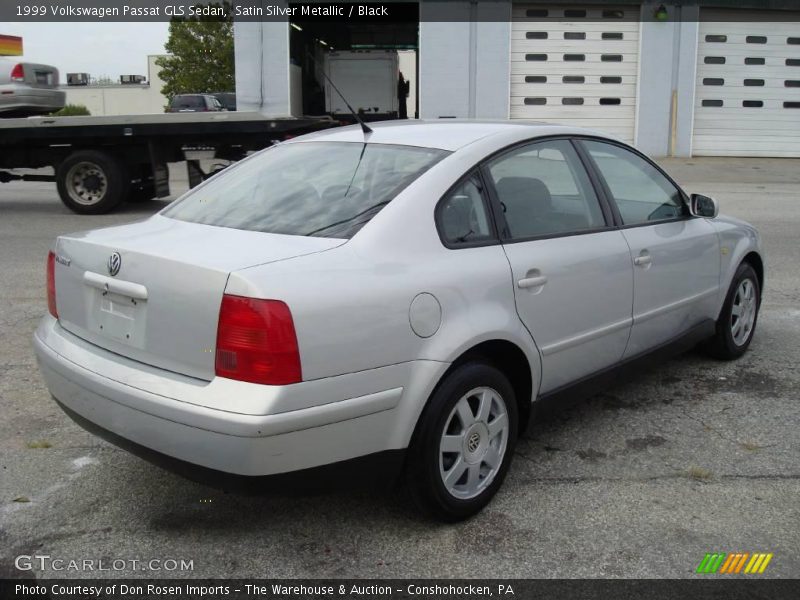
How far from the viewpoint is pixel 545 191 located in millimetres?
3930

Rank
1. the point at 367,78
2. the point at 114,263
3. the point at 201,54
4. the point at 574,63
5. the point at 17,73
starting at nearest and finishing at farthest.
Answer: the point at 114,263, the point at 17,73, the point at 574,63, the point at 367,78, the point at 201,54

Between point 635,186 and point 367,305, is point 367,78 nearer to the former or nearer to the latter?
point 635,186

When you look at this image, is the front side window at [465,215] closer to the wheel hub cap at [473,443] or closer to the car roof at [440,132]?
the car roof at [440,132]

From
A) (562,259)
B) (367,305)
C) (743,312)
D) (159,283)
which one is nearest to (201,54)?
(743,312)

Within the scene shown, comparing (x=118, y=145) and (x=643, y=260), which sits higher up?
(x=118, y=145)

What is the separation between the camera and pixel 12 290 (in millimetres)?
7117

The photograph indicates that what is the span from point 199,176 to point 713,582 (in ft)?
35.3

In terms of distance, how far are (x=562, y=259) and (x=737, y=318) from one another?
2164mm

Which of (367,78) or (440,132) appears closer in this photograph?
(440,132)

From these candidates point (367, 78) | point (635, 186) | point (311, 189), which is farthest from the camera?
point (367, 78)

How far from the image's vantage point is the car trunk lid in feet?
9.35

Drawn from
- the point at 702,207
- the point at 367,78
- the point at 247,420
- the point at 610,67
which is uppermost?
the point at 610,67

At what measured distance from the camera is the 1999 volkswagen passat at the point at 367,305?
277 centimetres

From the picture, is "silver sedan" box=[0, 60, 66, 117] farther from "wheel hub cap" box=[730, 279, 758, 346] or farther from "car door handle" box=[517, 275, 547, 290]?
"car door handle" box=[517, 275, 547, 290]
